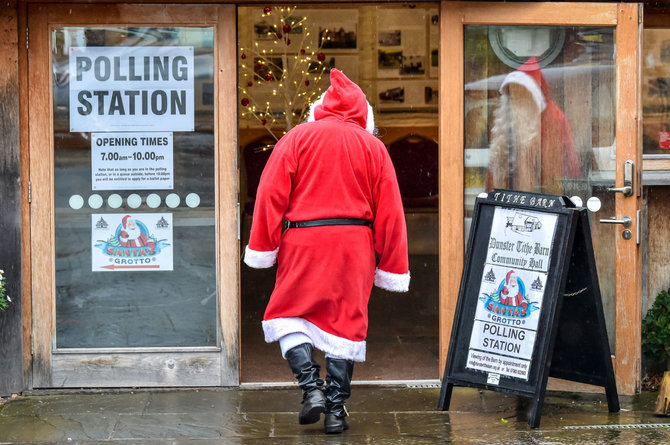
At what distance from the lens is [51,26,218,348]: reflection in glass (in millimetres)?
6168

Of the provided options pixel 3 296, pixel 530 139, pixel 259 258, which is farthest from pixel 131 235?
pixel 530 139

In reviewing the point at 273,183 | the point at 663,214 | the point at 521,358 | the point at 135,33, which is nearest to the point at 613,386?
the point at 521,358

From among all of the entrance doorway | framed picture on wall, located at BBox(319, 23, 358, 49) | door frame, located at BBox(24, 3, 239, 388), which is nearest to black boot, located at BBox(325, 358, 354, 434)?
door frame, located at BBox(24, 3, 239, 388)

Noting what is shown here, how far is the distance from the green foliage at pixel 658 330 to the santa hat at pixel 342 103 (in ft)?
7.46

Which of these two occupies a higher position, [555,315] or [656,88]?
[656,88]

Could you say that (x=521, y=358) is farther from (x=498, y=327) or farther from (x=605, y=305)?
(x=605, y=305)

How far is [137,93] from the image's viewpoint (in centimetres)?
619

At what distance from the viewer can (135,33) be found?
6.16 m

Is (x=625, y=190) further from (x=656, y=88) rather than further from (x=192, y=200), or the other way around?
(x=192, y=200)

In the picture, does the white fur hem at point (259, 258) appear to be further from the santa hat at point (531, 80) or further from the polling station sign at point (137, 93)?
the santa hat at point (531, 80)

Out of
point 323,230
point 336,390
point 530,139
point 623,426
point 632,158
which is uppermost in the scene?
point 530,139

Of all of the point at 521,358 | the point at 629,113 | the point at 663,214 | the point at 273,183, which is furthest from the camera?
the point at 663,214

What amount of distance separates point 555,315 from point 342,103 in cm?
156

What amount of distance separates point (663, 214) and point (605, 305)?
2.51 ft
